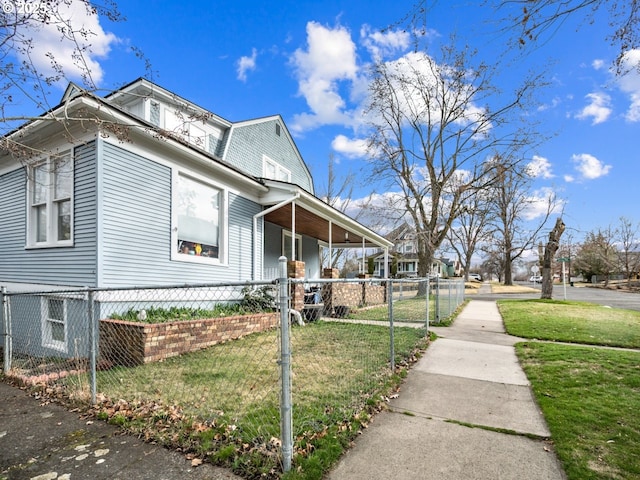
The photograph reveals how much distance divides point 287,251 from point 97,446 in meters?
12.5

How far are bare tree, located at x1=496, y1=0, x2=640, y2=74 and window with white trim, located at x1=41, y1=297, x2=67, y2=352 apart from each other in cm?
835

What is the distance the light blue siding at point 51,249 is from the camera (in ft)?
20.8

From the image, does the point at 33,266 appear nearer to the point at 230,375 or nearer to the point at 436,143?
the point at 230,375

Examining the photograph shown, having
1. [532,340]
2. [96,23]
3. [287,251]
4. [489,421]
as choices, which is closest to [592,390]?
[489,421]

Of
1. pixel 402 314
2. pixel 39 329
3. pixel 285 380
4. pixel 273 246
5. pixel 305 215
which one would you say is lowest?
pixel 402 314

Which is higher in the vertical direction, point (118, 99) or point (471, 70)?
point (471, 70)

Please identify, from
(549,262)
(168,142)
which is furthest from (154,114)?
(549,262)

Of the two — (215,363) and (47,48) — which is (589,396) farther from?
(47,48)

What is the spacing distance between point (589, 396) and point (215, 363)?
500cm

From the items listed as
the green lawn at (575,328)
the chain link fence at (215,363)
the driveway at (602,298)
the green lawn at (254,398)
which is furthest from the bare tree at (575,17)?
the driveway at (602,298)

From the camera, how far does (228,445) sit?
2930 millimetres

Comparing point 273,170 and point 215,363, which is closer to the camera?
point 215,363

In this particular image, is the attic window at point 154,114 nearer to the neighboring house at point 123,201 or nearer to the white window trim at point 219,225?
the neighboring house at point 123,201

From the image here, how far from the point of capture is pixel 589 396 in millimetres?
4098
